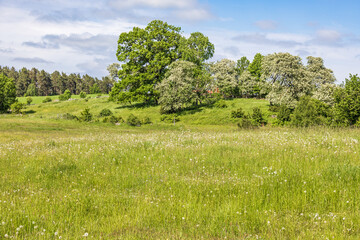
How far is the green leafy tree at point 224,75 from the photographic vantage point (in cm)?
6175

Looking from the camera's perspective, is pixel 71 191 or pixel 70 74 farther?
pixel 70 74

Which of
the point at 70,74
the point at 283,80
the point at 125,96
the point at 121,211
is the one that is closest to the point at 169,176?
the point at 121,211

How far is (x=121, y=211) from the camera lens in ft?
17.1

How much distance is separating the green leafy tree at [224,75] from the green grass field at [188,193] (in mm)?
52100

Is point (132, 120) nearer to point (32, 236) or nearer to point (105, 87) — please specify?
point (32, 236)

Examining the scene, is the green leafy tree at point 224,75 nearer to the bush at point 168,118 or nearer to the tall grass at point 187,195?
the bush at point 168,118

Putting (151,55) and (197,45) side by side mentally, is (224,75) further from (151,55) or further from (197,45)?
(151,55)

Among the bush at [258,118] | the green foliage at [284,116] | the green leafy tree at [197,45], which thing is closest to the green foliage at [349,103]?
the green foliage at [284,116]

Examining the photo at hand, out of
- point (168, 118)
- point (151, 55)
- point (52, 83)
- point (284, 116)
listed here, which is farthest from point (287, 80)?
point (52, 83)

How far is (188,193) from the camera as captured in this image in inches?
→ 232

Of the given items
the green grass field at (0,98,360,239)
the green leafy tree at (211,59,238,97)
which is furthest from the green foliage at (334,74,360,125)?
the green leafy tree at (211,59,238,97)

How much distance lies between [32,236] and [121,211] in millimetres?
1586

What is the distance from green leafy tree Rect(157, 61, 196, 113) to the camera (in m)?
51.3

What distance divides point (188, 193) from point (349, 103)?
3029 cm
